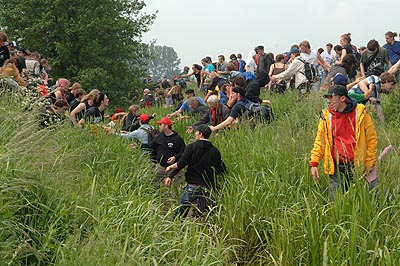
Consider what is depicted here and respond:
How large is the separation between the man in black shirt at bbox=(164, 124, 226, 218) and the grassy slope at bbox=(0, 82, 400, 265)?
0.27 meters

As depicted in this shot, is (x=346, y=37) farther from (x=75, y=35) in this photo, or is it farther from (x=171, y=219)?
(x=75, y=35)

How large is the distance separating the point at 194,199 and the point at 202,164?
1.64ft

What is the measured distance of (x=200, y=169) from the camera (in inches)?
253

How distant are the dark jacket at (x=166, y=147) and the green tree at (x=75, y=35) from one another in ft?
47.7

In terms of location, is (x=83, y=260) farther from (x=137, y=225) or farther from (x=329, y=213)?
(x=329, y=213)

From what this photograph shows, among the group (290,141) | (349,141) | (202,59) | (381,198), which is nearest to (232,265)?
(381,198)

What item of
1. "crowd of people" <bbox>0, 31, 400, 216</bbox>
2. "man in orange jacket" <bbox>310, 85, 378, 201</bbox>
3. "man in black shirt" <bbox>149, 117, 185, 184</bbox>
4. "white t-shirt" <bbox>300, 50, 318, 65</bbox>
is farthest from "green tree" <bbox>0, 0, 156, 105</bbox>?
"man in orange jacket" <bbox>310, 85, 378, 201</bbox>

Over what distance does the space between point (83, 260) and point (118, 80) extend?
22.3 metres

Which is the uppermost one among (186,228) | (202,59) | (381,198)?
(202,59)

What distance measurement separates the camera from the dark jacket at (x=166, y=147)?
7.87 m

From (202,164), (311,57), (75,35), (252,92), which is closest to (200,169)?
(202,164)

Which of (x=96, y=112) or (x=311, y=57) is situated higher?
(x=311, y=57)

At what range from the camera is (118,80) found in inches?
993

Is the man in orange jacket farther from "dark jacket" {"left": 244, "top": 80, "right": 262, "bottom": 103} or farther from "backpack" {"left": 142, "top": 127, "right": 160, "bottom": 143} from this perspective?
"dark jacket" {"left": 244, "top": 80, "right": 262, "bottom": 103}
